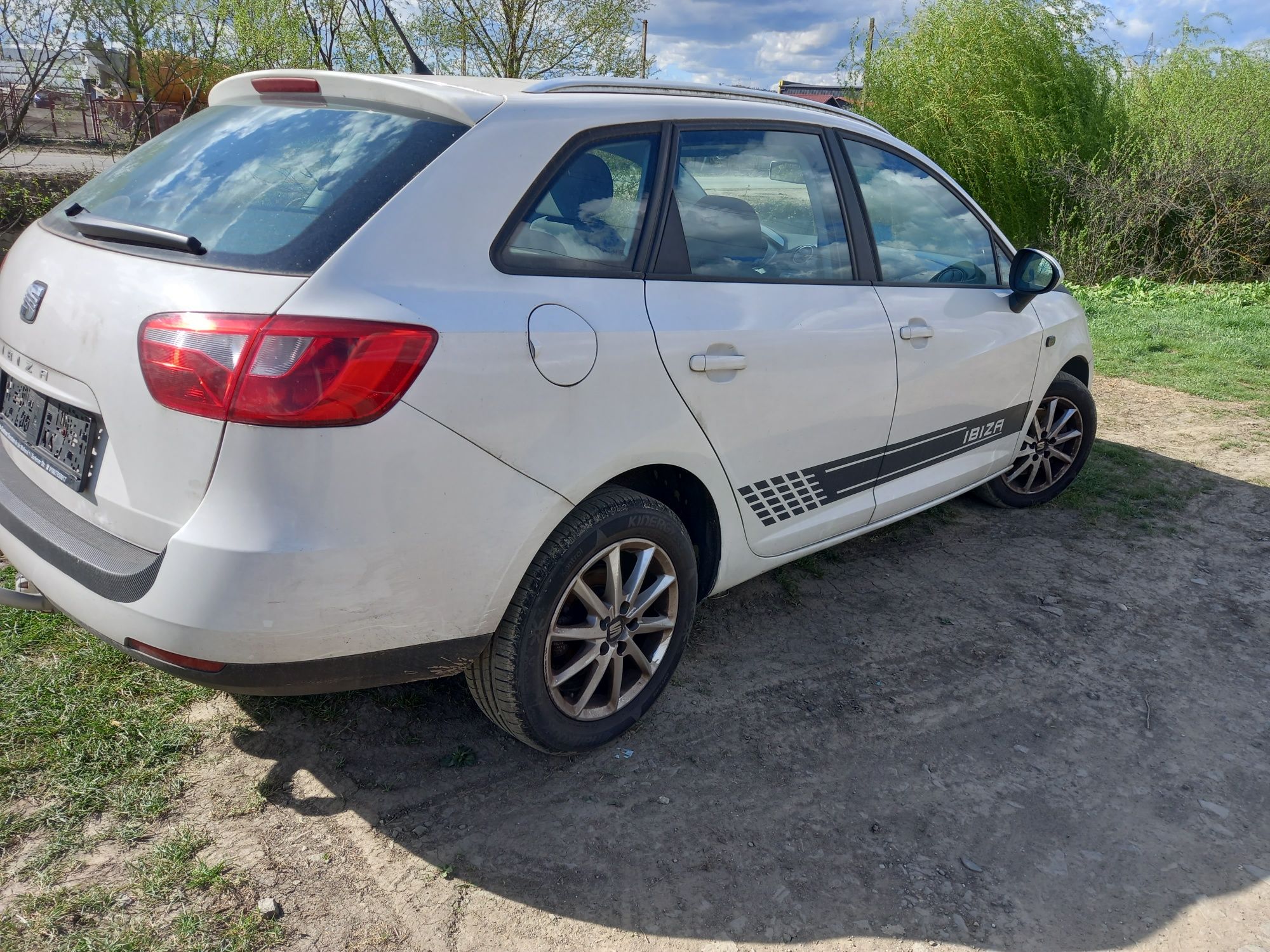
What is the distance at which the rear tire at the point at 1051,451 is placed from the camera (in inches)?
187

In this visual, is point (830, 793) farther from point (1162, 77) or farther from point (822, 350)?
point (1162, 77)

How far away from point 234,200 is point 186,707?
1.53 meters

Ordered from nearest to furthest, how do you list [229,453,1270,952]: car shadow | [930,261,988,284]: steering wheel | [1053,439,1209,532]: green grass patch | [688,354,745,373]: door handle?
[229,453,1270,952]: car shadow, [688,354,745,373]: door handle, [930,261,988,284]: steering wheel, [1053,439,1209,532]: green grass patch

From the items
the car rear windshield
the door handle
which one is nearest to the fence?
the car rear windshield

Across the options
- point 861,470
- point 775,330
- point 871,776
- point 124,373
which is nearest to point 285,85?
point 124,373

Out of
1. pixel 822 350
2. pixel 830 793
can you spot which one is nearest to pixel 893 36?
pixel 822 350

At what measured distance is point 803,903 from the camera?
2.31 meters

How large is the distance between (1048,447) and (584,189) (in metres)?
3.28

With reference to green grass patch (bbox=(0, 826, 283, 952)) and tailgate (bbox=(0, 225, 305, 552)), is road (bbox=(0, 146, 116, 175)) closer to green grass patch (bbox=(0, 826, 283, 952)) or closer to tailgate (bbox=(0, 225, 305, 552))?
tailgate (bbox=(0, 225, 305, 552))

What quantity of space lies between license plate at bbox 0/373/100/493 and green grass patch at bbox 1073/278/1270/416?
7.40m

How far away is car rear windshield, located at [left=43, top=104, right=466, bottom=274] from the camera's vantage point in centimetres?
214

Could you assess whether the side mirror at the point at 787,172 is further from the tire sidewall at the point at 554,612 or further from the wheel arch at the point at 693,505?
the tire sidewall at the point at 554,612

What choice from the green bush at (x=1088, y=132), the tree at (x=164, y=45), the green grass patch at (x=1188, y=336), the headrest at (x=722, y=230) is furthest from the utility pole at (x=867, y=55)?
the headrest at (x=722, y=230)

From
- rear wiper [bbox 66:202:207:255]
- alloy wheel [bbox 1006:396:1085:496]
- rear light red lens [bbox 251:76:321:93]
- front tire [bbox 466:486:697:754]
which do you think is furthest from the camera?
alloy wheel [bbox 1006:396:1085:496]
